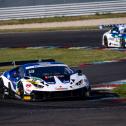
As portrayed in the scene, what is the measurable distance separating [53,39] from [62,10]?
11121 mm

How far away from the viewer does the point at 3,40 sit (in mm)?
40406

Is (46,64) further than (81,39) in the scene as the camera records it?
No

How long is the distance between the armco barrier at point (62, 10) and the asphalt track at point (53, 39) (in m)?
5.72

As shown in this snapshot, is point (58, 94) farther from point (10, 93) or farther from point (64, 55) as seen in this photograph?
point (64, 55)

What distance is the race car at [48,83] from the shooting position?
57.6 ft

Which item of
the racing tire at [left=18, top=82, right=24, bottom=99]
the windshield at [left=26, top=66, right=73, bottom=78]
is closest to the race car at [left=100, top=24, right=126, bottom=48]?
the windshield at [left=26, top=66, right=73, bottom=78]

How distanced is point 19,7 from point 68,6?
3517 millimetres

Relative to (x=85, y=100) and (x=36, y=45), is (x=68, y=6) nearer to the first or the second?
(x=36, y=45)

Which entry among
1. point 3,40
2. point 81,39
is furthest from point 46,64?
point 3,40

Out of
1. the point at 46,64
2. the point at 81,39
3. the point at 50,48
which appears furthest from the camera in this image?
the point at 81,39

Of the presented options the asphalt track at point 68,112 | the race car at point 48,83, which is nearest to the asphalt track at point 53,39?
the race car at point 48,83

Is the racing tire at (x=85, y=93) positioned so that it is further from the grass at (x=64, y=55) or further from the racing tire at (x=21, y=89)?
the grass at (x=64, y=55)

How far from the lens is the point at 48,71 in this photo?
18.2 meters

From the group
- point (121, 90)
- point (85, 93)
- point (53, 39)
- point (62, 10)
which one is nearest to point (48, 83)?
point (85, 93)
